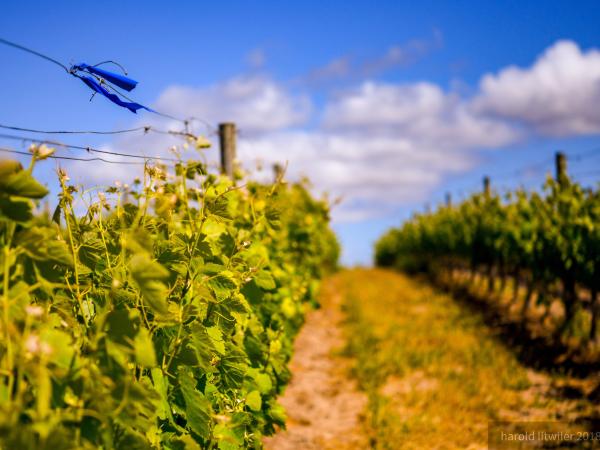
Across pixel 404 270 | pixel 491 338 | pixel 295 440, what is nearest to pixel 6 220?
pixel 295 440

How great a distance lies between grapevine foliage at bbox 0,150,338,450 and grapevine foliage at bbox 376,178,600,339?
5467 mm

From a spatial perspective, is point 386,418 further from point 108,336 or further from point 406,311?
point 406,311

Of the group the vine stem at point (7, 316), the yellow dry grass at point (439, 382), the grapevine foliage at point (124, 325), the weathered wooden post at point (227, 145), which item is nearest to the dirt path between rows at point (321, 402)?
the yellow dry grass at point (439, 382)

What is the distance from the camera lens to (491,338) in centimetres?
819

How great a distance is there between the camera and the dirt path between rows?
4.56m

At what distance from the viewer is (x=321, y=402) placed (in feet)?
18.6

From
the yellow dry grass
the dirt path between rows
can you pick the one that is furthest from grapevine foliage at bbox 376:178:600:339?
the dirt path between rows

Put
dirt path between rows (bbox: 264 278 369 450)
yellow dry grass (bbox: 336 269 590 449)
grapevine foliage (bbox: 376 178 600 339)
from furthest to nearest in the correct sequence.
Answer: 1. grapevine foliage (bbox: 376 178 600 339)
2. yellow dry grass (bbox: 336 269 590 449)
3. dirt path between rows (bbox: 264 278 369 450)

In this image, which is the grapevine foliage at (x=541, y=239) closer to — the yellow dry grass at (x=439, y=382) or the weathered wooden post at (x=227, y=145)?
the yellow dry grass at (x=439, y=382)

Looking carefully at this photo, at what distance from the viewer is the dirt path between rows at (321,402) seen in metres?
4.56

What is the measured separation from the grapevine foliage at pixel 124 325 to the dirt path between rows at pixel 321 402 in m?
1.39

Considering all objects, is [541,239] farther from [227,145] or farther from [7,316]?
[7,316]

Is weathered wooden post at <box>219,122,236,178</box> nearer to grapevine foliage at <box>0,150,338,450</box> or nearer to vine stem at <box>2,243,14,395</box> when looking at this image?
grapevine foliage at <box>0,150,338,450</box>

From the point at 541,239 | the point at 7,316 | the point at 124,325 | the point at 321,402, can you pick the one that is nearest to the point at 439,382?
the point at 321,402
